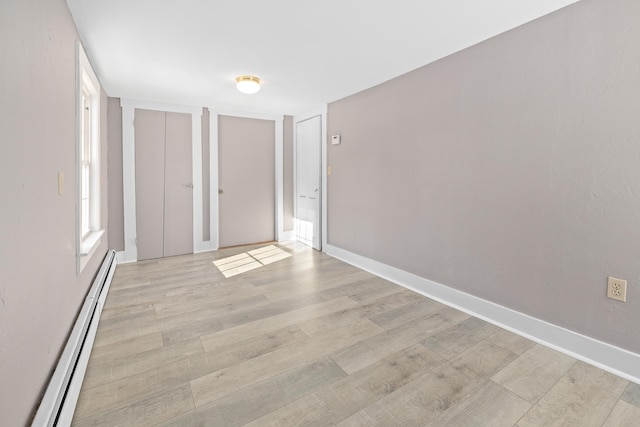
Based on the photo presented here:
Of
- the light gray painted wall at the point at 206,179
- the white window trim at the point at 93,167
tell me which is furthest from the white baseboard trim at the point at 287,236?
the white window trim at the point at 93,167

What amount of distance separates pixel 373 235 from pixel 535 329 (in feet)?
6.00

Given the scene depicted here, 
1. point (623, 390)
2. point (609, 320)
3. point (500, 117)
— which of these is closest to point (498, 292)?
point (609, 320)

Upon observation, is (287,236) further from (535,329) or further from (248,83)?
(535,329)

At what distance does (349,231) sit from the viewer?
13.4 ft

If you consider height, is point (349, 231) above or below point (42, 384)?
above

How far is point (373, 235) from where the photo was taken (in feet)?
12.0

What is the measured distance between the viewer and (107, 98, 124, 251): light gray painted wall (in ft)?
12.9

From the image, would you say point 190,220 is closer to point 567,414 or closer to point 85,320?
point 85,320

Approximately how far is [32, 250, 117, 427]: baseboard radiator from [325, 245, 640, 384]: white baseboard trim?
2.66 m

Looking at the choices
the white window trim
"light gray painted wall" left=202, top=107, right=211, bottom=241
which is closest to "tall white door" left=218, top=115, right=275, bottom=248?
"light gray painted wall" left=202, top=107, right=211, bottom=241

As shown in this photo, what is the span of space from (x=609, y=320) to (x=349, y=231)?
2646mm

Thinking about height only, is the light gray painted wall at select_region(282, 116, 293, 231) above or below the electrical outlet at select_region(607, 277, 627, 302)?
above

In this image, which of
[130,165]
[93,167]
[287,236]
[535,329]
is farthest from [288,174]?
[535,329]

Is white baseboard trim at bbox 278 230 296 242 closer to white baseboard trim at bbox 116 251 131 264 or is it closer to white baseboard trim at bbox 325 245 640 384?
white baseboard trim at bbox 116 251 131 264
